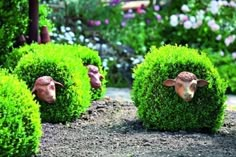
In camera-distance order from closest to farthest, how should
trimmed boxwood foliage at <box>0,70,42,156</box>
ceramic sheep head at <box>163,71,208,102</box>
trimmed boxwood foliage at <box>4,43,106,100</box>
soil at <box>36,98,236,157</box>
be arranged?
trimmed boxwood foliage at <box>0,70,42,156</box>, soil at <box>36,98,236,157</box>, ceramic sheep head at <box>163,71,208,102</box>, trimmed boxwood foliage at <box>4,43,106,100</box>

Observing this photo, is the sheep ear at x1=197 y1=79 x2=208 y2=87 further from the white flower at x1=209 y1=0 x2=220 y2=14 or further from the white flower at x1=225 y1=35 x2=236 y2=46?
the white flower at x1=209 y1=0 x2=220 y2=14

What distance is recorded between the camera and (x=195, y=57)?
5914mm

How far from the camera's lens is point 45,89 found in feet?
19.2

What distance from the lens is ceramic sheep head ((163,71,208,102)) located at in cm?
567

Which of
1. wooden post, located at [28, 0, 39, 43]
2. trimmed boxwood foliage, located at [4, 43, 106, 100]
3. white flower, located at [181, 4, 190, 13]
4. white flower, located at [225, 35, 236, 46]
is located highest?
white flower, located at [181, 4, 190, 13]

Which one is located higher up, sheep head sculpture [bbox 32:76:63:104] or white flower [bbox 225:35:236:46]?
A: white flower [bbox 225:35:236:46]

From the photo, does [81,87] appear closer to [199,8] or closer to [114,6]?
[199,8]

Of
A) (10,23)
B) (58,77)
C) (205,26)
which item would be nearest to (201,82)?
(58,77)

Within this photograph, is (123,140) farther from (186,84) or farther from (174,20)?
(174,20)

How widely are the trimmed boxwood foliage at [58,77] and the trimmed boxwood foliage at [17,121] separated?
107 centimetres

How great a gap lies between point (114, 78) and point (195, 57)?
488 centimetres

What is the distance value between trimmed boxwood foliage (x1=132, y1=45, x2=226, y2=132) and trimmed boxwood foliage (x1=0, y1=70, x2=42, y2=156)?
127 cm

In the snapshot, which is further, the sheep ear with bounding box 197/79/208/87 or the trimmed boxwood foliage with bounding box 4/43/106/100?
the trimmed boxwood foliage with bounding box 4/43/106/100

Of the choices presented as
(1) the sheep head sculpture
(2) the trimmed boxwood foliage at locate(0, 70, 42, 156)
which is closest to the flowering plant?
(1) the sheep head sculpture
